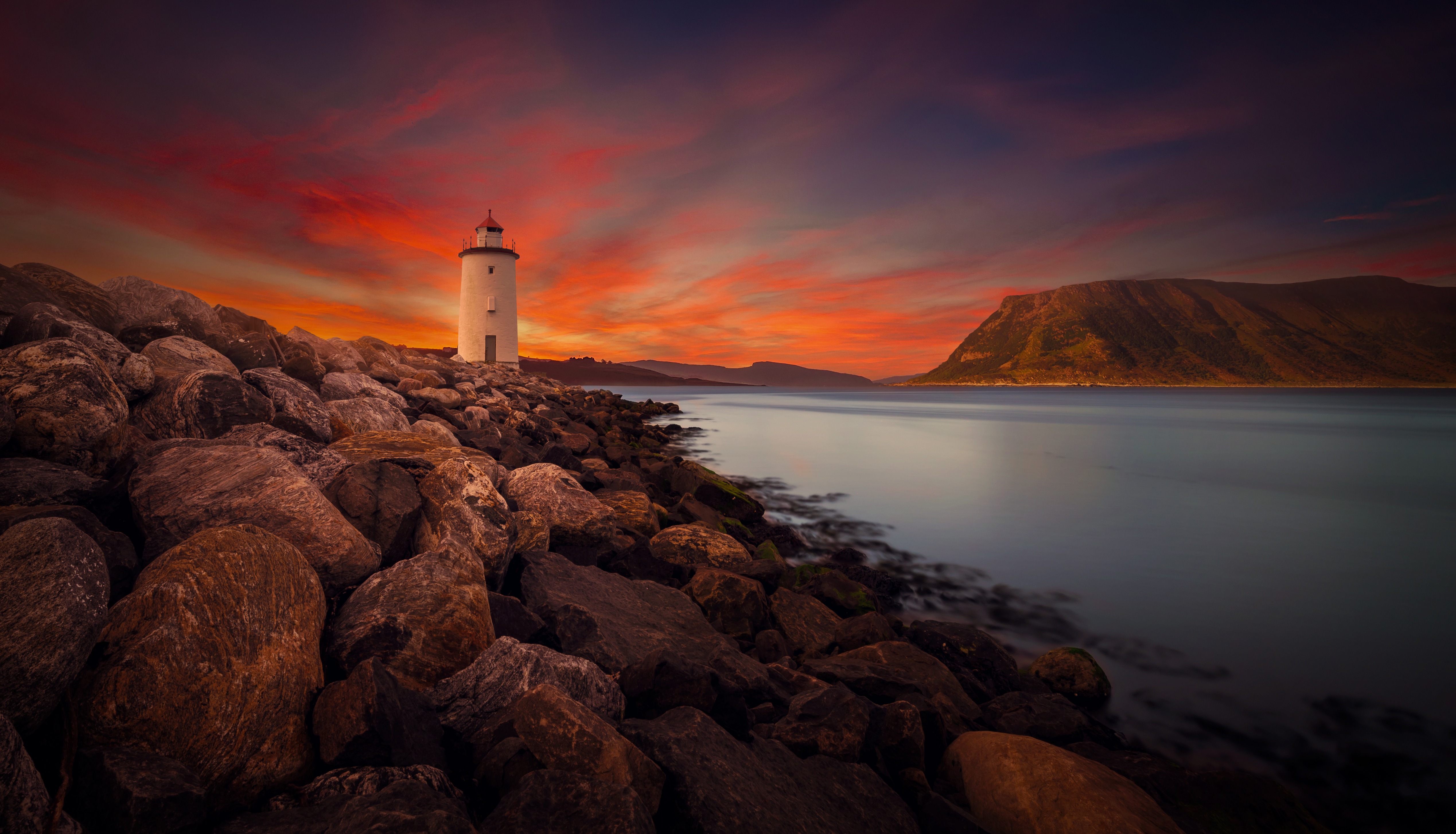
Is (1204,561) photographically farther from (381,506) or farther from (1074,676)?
(381,506)

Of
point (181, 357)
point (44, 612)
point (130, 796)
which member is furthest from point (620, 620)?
point (181, 357)

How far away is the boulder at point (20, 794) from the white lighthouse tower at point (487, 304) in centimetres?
3087

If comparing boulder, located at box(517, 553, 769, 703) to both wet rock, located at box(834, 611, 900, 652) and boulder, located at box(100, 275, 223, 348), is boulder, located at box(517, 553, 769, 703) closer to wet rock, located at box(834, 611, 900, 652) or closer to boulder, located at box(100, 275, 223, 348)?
wet rock, located at box(834, 611, 900, 652)

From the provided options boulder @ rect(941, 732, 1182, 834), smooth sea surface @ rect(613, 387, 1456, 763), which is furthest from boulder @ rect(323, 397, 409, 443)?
smooth sea surface @ rect(613, 387, 1456, 763)

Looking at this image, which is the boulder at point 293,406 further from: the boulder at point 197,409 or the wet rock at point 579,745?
the wet rock at point 579,745

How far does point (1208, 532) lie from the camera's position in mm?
10766

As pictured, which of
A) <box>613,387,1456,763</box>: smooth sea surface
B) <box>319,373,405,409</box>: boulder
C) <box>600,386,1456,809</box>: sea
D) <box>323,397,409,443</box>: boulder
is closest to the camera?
<box>600,386,1456,809</box>: sea

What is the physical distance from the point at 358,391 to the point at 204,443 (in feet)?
12.3

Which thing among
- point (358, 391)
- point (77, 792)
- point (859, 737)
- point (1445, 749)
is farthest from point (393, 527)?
point (1445, 749)

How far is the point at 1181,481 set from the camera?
1616cm

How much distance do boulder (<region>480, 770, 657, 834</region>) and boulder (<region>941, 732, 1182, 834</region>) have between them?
6.14 feet

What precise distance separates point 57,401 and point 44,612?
98.8 inches

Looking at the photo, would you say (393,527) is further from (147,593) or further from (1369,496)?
(1369,496)

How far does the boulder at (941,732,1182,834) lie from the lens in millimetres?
2688
